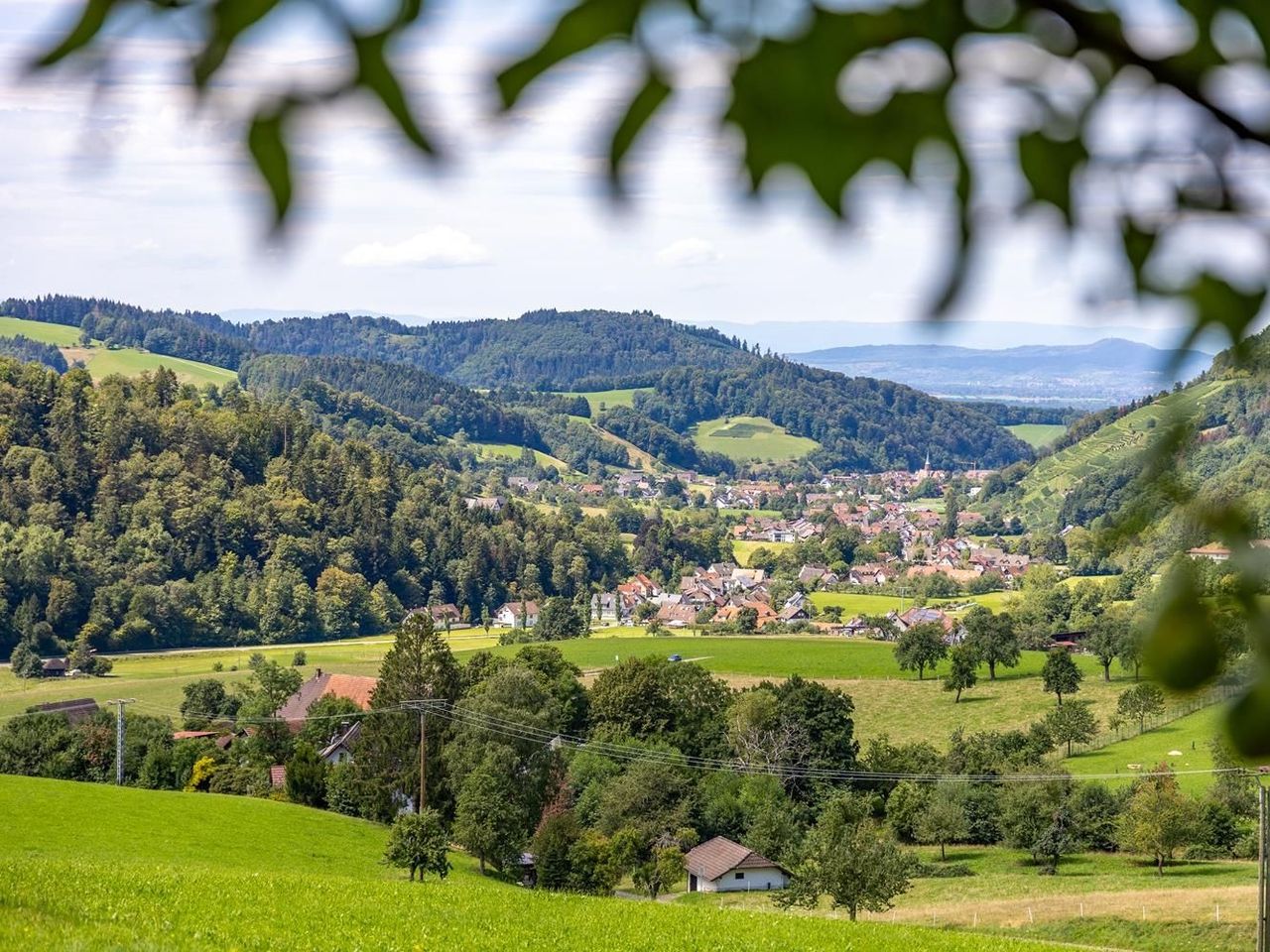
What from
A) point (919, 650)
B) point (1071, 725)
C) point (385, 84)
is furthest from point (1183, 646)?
point (919, 650)

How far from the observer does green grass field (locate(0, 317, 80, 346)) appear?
143 meters

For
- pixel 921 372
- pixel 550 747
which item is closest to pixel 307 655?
pixel 550 747

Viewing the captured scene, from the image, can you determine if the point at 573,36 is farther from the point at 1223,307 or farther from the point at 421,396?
the point at 421,396

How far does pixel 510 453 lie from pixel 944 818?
392 ft

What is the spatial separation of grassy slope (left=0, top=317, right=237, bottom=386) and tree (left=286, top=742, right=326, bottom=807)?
313ft

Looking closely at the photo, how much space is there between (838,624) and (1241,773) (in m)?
46.2

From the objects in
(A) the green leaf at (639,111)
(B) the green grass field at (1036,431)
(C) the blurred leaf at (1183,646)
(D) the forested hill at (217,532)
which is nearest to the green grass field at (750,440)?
(B) the green grass field at (1036,431)

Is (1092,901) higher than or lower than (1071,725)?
lower

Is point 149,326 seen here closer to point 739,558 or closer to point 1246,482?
point 739,558

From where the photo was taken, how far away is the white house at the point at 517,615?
94312mm

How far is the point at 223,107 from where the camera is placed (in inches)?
29.4

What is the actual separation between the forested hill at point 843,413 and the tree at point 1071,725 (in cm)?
12737

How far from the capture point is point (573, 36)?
80 centimetres

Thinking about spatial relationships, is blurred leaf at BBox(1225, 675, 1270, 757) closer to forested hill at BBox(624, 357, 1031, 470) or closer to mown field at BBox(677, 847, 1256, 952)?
mown field at BBox(677, 847, 1256, 952)
